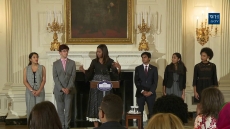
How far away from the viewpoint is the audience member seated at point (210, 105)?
4.04m

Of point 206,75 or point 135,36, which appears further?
point 135,36

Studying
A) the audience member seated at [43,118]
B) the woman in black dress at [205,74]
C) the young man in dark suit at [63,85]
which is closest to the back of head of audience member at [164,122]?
the audience member seated at [43,118]

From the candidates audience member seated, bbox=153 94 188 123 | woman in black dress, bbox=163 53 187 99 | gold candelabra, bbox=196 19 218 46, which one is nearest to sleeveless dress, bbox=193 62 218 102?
woman in black dress, bbox=163 53 187 99

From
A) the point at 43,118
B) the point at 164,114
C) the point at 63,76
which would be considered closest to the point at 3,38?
the point at 63,76

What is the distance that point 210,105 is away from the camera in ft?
13.4

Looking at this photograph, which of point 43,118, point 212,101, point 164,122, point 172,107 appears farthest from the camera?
point 212,101

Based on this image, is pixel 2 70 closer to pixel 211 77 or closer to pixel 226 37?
pixel 211 77

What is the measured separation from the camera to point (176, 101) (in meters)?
3.10

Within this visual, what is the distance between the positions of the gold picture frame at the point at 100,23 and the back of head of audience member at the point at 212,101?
6.01 meters

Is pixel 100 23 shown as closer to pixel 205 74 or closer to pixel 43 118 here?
pixel 205 74

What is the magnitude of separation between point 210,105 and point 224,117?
0.20 metres

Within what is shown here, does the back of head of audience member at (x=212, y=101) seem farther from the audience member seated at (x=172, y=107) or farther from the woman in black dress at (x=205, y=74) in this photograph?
the woman in black dress at (x=205, y=74)

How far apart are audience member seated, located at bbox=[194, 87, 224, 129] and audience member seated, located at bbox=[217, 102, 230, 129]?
0.11m

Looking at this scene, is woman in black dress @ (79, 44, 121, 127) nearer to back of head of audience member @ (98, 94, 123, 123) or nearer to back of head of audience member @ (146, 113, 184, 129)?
back of head of audience member @ (98, 94, 123, 123)
